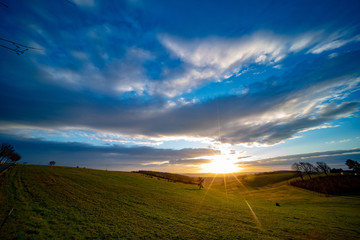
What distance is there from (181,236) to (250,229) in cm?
869

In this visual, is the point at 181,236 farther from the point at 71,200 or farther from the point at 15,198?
the point at 15,198

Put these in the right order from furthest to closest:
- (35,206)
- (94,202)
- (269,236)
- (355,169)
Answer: (355,169), (94,202), (35,206), (269,236)

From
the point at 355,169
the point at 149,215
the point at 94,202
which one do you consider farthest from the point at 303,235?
the point at 355,169

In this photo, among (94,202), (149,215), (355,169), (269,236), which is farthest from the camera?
(355,169)

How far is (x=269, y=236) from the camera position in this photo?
14172mm

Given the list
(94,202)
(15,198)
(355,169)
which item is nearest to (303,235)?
Answer: (94,202)

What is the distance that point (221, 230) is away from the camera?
14.8 meters

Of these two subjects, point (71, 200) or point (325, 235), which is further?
point (71, 200)

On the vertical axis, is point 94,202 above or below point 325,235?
above

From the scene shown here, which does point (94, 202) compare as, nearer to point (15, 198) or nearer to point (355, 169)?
point (15, 198)

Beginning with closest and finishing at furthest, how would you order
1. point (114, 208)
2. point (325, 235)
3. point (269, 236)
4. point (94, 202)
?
point (269, 236), point (325, 235), point (114, 208), point (94, 202)

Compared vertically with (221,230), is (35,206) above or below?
above

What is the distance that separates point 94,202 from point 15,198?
32.0 feet

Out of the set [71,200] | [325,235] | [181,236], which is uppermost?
[71,200]
